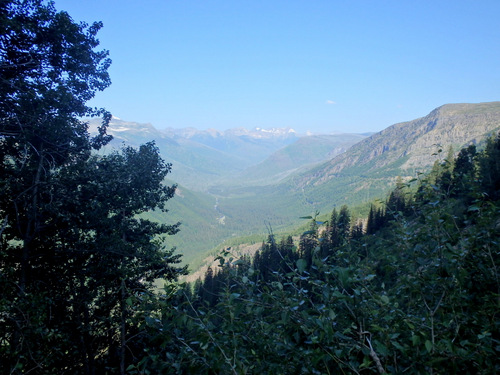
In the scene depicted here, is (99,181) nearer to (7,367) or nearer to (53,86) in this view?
(53,86)

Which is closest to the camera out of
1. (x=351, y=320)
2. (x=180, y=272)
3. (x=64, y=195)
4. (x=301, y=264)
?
(x=301, y=264)

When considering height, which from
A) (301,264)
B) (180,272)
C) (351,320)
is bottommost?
(180,272)

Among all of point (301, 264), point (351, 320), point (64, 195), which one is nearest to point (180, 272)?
point (64, 195)

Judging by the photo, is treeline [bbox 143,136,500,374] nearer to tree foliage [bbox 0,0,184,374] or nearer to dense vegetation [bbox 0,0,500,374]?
dense vegetation [bbox 0,0,500,374]

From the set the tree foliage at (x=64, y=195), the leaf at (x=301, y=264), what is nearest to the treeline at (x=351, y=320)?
the leaf at (x=301, y=264)

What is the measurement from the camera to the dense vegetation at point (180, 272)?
8.55 ft

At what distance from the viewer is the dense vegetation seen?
261cm

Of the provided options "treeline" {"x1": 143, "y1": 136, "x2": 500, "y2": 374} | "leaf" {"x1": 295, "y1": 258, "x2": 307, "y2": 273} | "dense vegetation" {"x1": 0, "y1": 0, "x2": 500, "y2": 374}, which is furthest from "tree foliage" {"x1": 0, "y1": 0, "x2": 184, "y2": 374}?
"leaf" {"x1": 295, "y1": 258, "x2": 307, "y2": 273}

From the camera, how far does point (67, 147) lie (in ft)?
33.9

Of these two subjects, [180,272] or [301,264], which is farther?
[180,272]

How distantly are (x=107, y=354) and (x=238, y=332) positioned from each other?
13.7m

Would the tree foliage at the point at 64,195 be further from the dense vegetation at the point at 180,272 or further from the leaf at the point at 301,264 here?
the leaf at the point at 301,264

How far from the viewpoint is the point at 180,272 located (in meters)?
13.6

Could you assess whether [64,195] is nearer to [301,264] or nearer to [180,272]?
[180,272]
